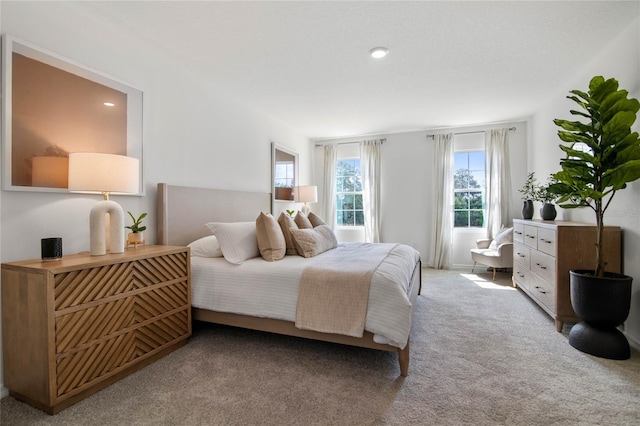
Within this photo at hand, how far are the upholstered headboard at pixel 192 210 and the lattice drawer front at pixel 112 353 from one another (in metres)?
0.82

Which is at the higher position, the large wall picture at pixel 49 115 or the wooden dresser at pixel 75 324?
the large wall picture at pixel 49 115

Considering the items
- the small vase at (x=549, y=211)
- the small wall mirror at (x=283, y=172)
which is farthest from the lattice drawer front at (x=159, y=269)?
the small vase at (x=549, y=211)

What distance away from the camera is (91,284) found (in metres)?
1.71

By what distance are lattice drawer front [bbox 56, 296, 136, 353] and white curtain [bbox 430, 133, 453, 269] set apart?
4.75 metres

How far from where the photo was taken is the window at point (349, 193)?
6020 millimetres

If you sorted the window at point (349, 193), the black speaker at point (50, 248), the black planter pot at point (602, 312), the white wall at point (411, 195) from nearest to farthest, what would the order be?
1. the black speaker at point (50, 248)
2. the black planter pot at point (602, 312)
3. the white wall at point (411, 195)
4. the window at point (349, 193)

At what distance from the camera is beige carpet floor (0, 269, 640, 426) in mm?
1536

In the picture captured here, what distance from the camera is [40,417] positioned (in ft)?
5.04

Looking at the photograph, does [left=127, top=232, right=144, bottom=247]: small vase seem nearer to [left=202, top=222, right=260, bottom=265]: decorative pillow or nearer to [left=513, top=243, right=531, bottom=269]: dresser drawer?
[left=202, top=222, right=260, bottom=265]: decorative pillow

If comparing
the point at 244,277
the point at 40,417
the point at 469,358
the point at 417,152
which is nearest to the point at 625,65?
the point at 469,358

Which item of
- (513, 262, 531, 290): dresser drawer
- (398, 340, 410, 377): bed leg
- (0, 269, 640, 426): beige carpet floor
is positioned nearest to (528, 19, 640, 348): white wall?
(0, 269, 640, 426): beige carpet floor

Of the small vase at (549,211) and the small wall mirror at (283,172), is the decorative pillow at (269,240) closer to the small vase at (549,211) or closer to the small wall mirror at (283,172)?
the small wall mirror at (283,172)

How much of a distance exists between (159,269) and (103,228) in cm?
45

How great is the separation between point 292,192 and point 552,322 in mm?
3883
